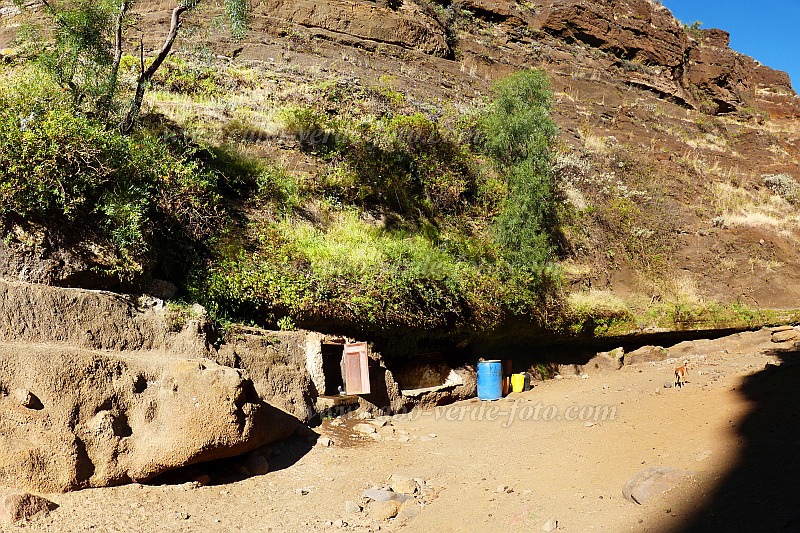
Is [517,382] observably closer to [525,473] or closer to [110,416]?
[525,473]

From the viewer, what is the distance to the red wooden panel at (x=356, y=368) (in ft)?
31.2

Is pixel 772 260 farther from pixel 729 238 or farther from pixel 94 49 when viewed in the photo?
pixel 94 49

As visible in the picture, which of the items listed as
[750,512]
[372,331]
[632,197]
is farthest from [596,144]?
[750,512]

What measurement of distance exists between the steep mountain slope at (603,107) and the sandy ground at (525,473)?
178 inches

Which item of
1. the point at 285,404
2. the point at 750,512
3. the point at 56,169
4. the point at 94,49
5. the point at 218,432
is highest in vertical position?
the point at 94,49

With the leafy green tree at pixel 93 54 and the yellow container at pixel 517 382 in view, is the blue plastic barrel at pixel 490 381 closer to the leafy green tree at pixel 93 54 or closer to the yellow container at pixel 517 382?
the yellow container at pixel 517 382

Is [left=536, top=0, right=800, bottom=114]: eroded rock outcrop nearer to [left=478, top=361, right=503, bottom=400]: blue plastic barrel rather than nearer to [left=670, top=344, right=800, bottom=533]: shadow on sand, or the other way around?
[left=478, top=361, right=503, bottom=400]: blue plastic barrel

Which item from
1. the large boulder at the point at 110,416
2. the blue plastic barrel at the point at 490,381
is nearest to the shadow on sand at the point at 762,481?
the blue plastic barrel at the point at 490,381

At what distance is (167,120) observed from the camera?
40.2 ft

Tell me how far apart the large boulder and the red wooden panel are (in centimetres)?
274

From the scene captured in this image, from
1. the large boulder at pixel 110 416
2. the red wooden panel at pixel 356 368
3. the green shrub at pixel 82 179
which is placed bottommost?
the red wooden panel at pixel 356 368

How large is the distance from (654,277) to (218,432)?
13437 mm

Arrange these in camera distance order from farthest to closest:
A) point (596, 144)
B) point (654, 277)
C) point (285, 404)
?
point (596, 144), point (654, 277), point (285, 404)

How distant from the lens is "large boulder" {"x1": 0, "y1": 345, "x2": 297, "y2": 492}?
5484 millimetres
